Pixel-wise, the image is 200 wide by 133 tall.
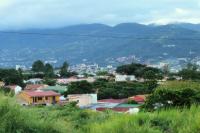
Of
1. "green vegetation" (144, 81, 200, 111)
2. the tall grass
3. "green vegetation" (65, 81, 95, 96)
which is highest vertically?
the tall grass

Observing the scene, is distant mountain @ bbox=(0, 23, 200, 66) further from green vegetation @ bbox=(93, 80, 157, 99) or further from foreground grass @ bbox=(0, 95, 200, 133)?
foreground grass @ bbox=(0, 95, 200, 133)

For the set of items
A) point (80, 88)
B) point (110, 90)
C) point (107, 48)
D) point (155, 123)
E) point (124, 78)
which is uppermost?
point (155, 123)

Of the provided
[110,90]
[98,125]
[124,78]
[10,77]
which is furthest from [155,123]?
[124,78]

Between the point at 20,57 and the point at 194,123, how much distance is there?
119 metres

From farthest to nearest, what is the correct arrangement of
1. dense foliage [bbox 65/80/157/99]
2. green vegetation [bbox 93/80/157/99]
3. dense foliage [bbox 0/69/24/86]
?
dense foliage [bbox 0/69/24/86] < dense foliage [bbox 65/80/157/99] < green vegetation [bbox 93/80/157/99]

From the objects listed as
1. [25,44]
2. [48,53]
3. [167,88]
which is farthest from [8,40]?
[167,88]

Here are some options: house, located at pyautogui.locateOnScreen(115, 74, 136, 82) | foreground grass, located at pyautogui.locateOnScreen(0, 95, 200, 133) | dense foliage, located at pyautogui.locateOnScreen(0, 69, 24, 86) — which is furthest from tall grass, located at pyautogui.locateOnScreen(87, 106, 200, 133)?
house, located at pyautogui.locateOnScreen(115, 74, 136, 82)

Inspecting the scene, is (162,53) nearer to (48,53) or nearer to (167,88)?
(48,53)

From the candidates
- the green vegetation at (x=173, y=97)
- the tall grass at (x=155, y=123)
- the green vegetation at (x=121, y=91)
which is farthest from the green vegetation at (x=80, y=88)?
the tall grass at (x=155, y=123)

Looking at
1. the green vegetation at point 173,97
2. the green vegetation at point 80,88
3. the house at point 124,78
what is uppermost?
the green vegetation at point 173,97

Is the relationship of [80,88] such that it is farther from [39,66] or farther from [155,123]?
[155,123]

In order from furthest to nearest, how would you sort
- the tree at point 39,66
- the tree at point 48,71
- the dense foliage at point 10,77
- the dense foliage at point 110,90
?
the tree at point 39,66 < the tree at point 48,71 < the dense foliage at point 10,77 < the dense foliage at point 110,90

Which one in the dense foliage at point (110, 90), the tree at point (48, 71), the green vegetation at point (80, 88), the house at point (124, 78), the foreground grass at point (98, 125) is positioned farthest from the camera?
the tree at point (48, 71)

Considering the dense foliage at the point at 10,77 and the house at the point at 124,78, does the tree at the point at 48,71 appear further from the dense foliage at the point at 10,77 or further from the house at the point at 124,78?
the dense foliage at the point at 10,77
